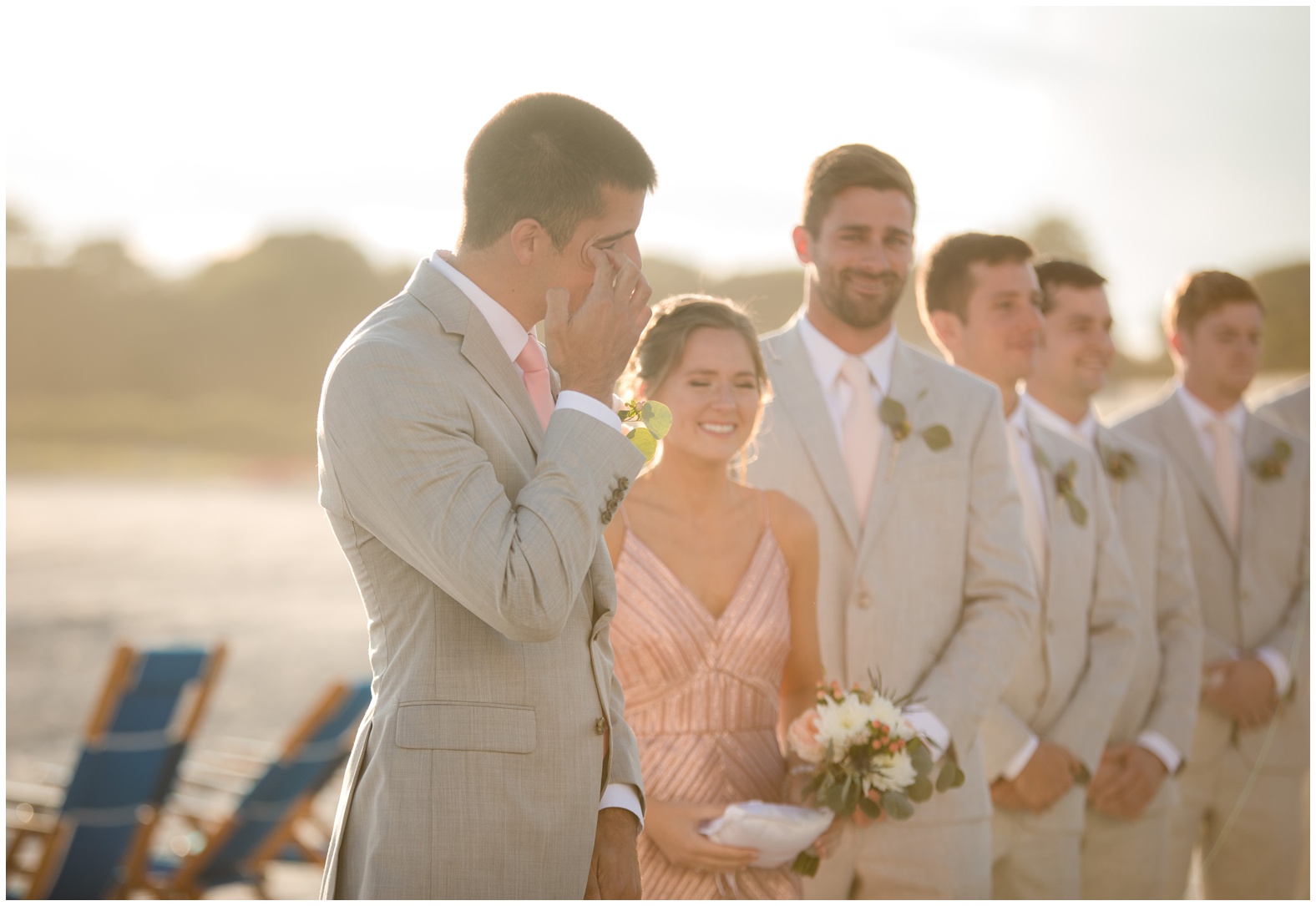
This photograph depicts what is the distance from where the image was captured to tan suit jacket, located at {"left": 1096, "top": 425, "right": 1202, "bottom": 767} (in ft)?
14.7

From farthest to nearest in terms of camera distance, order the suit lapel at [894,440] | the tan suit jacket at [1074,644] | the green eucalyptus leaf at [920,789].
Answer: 1. the tan suit jacket at [1074,644]
2. the suit lapel at [894,440]
3. the green eucalyptus leaf at [920,789]

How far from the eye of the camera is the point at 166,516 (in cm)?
4956

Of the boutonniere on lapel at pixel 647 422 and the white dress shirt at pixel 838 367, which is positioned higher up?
the white dress shirt at pixel 838 367

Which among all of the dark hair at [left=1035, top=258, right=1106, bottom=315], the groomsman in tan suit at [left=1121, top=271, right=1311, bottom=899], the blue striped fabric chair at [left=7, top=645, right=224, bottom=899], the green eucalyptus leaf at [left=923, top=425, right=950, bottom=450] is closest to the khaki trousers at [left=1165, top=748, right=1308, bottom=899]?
the groomsman in tan suit at [left=1121, top=271, right=1311, bottom=899]

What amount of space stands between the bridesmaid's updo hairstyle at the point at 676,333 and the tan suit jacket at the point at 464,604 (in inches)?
Result: 45.0

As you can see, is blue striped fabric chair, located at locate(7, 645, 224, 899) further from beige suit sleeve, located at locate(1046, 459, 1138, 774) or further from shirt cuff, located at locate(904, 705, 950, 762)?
beige suit sleeve, located at locate(1046, 459, 1138, 774)

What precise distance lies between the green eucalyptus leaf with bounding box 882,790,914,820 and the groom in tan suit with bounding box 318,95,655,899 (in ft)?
2.80

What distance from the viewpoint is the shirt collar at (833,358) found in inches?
141

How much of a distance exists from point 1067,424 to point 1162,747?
1202mm

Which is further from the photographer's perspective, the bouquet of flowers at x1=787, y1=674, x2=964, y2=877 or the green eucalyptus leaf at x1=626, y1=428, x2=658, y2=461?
the bouquet of flowers at x1=787, y1=674, x2=964, y2=877

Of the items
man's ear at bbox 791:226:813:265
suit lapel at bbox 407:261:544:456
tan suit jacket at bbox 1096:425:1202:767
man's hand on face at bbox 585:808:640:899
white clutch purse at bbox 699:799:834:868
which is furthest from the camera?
tan suit jacket at bbox 1096:425:1202:767

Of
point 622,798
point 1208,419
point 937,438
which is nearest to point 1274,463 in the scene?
point 1208,419

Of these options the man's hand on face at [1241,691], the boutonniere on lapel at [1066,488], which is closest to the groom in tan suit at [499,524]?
the boutonniere on lapel at [1066,488]

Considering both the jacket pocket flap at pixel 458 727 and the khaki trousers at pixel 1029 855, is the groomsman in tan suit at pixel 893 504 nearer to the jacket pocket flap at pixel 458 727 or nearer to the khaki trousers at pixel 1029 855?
the khaki trousers at pixel 1029 855
